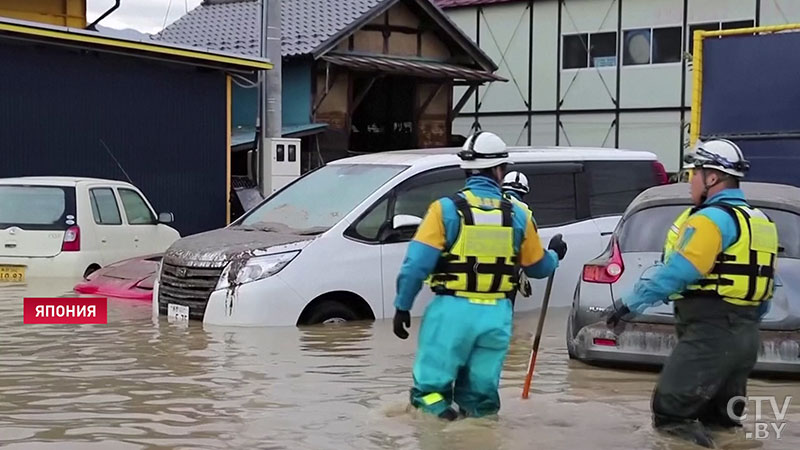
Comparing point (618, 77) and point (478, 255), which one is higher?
point (618, 77)

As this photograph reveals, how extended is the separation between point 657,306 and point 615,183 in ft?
15.0

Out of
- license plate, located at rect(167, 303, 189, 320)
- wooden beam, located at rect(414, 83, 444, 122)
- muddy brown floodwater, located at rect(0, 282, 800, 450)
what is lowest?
muddy brown floodwater, located at rect(0, 282, 800, 450)

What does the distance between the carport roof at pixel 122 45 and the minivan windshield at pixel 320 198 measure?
20.6 feet

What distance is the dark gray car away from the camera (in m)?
7.91

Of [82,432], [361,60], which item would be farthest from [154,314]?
[361,60]

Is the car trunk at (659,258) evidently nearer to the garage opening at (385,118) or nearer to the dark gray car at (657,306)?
the dark gray car at (657,306)

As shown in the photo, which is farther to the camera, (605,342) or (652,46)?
(652,46)

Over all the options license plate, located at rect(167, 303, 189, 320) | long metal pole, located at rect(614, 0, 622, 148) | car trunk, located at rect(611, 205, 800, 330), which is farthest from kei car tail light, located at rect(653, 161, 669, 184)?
long metal pole, located at rect(614, 0, 622, 148)

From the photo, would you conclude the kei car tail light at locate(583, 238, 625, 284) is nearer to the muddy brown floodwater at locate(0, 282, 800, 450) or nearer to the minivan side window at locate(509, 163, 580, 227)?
the muddy brown floodwater at locate(0, 282, 800, 450)

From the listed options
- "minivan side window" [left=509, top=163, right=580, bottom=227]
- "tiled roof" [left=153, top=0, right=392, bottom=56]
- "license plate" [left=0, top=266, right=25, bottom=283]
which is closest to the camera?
"minivan side window" [left=509, top=163, right=580, bottom=227]

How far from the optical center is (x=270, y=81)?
17281 mm

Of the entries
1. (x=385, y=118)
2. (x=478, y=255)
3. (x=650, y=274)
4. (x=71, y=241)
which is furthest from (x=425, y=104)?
(x=478, y=255)

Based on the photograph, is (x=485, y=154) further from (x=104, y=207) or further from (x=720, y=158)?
(x=104, y=207)

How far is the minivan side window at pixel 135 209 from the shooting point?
14.2 metres
